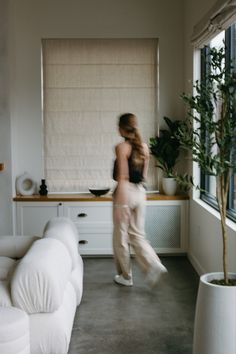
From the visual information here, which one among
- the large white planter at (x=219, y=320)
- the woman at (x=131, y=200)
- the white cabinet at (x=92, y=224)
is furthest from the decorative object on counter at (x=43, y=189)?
the large white planter at (x=219, y=320)

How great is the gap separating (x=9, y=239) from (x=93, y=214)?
1604mm

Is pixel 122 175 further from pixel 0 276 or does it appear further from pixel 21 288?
pixel 21 288

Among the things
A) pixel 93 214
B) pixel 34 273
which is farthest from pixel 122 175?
pixel 34 273

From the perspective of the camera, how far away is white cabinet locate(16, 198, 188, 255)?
594 centimetres

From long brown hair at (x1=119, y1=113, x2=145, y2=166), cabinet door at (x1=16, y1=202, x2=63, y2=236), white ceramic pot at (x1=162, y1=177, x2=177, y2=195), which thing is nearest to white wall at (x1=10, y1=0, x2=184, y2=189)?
cabinet door at (x1=16, y1=202, x2=63, y2=236)

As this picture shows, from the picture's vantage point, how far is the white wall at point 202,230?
4516 millimetres

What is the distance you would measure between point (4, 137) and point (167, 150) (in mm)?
1676

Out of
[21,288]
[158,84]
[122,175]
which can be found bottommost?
[21,288]

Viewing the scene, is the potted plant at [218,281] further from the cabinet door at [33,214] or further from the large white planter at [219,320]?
the cabinet door at [33,214]

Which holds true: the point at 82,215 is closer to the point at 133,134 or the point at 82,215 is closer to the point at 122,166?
the point at 122,166

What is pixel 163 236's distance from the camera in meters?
6.02

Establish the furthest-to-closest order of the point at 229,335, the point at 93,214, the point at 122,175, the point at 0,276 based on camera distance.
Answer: the point at 93,214 → the point at 122,175 → the point at 0,276 → the point at 229,335

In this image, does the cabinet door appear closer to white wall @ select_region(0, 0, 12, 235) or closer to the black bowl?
white wall @ select_region(0, 0, 12, 235)

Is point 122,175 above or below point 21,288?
above
